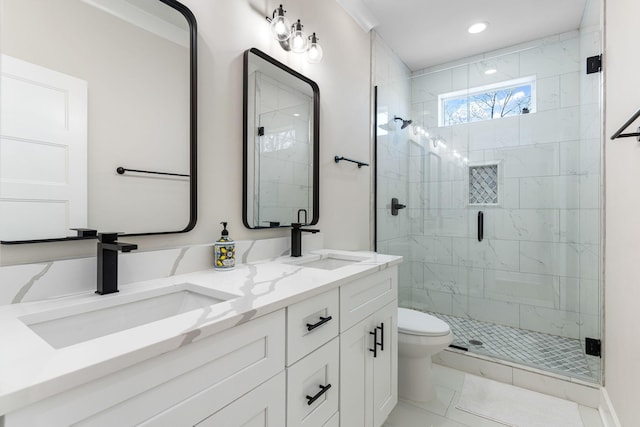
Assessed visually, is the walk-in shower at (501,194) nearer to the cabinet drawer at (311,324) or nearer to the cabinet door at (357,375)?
the cabinet door at (357,375)

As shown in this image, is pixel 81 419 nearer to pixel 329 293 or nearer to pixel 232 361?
pixel 232 361

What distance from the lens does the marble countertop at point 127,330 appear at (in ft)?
1.58

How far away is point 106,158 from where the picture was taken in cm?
100

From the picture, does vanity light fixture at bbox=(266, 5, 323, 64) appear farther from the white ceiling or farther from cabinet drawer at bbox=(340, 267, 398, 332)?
cabinet drawer at bbox=(340, 267, 398, 332)

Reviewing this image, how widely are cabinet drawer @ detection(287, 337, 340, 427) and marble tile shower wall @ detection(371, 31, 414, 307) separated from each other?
1.53 meters

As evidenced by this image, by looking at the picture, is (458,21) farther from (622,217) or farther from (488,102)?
(622,217)

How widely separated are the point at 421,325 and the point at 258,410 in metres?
1.35

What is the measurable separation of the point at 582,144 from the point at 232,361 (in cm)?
275

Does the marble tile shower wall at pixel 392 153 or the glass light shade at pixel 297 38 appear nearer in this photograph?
the glass light shade at pixel 297 38

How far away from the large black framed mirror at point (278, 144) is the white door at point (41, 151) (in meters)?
0.64

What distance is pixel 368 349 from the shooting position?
141cm

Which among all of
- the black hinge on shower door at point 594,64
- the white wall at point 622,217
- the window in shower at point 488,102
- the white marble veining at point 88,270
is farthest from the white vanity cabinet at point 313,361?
the window in shower at point 488,102

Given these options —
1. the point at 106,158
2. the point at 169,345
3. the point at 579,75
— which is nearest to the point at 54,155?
the point at 106,158

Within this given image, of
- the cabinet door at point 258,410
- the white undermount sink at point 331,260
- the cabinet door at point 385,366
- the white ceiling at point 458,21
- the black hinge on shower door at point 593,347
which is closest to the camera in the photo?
the cabinet door at point 258,410
